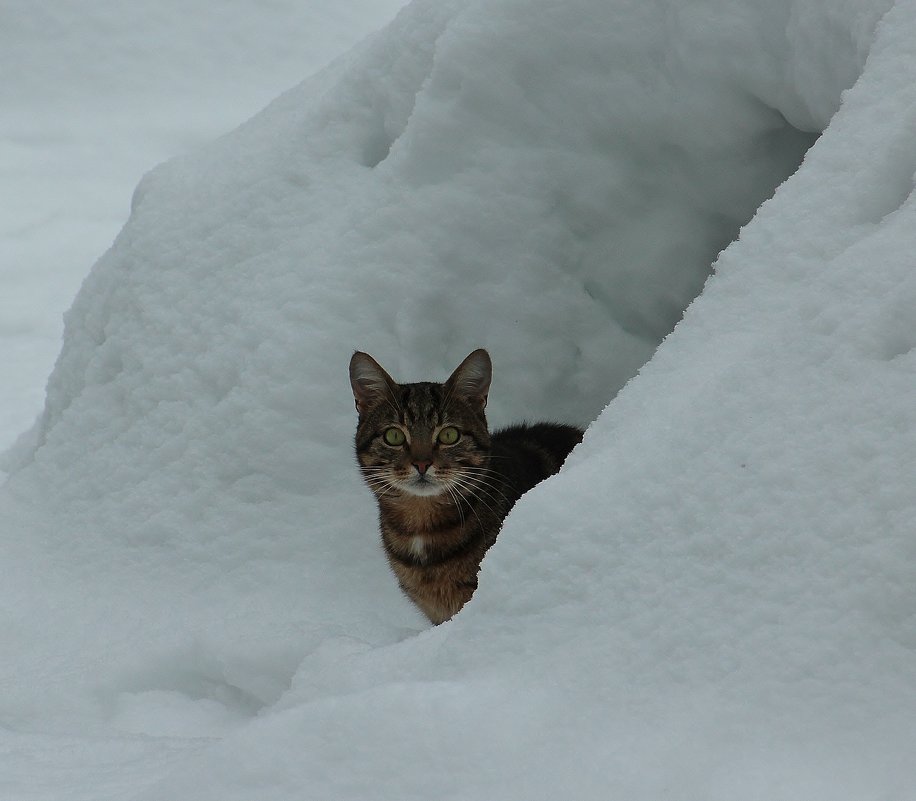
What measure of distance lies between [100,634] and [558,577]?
7.12 feet

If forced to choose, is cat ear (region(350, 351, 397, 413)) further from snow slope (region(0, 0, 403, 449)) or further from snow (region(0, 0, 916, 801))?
snow slope (region(0, 0, 403, 449))

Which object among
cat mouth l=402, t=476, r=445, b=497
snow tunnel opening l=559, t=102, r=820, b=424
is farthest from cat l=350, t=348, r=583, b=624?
snow tunnel opening l=559, t=102, r=820, b=424

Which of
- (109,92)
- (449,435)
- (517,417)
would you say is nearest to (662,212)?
(517,417)

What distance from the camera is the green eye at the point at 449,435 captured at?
341 cm

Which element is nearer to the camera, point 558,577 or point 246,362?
point 558,577

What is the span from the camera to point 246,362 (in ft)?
12.4

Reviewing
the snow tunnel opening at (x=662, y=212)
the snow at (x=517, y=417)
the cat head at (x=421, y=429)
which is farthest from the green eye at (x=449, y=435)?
the snow tunnel opening at (x=662, y=212)

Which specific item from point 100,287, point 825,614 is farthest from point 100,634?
point 825,614

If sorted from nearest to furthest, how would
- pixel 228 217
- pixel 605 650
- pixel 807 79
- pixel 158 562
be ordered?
pixel 605 650 → pixel 807 79 → pixel 158 562 → pixel 228 217

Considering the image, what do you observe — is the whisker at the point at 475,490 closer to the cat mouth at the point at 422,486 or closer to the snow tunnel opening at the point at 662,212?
the cat mouth at the point at 422,486

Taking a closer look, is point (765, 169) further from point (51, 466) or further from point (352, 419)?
point (51, 466)

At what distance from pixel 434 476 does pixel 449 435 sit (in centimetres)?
18

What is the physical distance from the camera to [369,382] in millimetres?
3467

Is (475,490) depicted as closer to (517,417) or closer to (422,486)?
(422,486)
